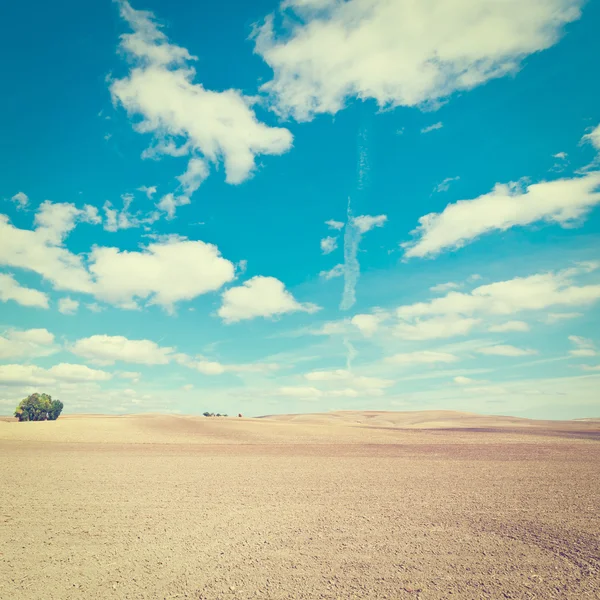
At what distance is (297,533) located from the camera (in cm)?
1199

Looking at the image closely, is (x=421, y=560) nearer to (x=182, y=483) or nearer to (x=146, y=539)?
(x=146, y=539)

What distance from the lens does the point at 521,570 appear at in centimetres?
946

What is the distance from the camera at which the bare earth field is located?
342 inches

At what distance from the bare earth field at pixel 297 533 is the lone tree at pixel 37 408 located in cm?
7524

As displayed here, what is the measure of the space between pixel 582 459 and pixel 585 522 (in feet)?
69.5

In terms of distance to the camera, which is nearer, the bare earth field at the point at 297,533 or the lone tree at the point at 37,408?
the bare earth field at the point at 297,533

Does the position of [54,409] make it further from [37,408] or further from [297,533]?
[297,533]

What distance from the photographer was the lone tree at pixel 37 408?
282ft

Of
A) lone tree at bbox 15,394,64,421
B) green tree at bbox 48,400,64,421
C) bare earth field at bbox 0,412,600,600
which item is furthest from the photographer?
green tree at bbox 48,400,64,421

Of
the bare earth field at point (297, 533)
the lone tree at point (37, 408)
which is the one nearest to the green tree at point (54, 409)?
the lone tree at point (37, 408)

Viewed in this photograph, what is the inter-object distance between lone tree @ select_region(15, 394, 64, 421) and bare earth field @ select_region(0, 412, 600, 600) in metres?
75.2

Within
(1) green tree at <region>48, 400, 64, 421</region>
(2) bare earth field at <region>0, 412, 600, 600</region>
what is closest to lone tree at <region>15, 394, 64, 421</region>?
(1) green tree at <region>48, 400, 64, 421</region>

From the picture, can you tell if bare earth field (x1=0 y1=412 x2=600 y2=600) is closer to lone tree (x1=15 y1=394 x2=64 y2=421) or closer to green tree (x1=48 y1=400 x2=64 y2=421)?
lone tree (x1=15 y1=394 x2=64 y2=421)

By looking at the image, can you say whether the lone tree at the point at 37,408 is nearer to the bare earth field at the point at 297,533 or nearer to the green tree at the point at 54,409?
the green tree at the point at 54,409
